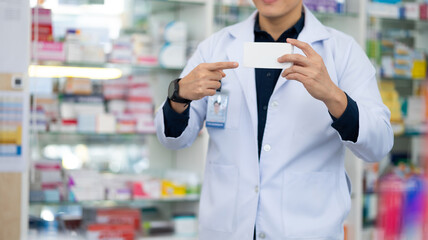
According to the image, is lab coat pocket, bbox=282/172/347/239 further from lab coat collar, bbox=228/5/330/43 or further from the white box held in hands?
lab coat collar, bbox=228/5/330/43

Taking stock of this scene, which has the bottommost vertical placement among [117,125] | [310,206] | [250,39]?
[310,206]

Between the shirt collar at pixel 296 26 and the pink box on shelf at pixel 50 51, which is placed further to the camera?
the pink box on shelf at pixel 50 51

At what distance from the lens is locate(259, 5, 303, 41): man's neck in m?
2.19

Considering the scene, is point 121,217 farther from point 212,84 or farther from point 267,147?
point 212,84

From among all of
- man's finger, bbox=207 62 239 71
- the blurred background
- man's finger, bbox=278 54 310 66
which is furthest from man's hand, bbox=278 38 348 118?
the blurred background

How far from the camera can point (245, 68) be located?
216 centimetres

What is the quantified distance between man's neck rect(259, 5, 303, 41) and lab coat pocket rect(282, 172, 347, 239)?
1.81 ft

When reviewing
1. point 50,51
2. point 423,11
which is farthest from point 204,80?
point 423,11

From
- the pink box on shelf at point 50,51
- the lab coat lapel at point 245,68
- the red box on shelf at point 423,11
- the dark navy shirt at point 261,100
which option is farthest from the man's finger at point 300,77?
the red box on shelf at point 423,11

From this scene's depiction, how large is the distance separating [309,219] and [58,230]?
2500mm

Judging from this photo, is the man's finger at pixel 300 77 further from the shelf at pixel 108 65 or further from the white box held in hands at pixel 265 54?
the shelf at pixel 108 65

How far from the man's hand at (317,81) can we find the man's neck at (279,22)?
0.40 metres

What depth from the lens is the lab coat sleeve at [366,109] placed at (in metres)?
1.84

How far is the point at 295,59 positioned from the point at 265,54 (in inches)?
5.1
